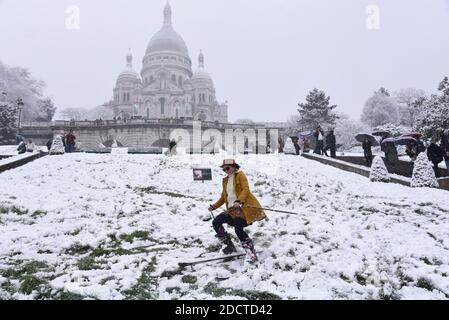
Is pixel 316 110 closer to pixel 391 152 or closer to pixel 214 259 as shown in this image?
pixel 391 152

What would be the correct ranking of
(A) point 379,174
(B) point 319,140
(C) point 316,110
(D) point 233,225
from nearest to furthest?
(D) point 233,225 < (A) point 379,174 < (B) point 319,140 < (C) point 316,110

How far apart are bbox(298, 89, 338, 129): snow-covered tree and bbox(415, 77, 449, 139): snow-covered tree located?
28.1 meters

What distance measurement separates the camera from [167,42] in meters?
88.0

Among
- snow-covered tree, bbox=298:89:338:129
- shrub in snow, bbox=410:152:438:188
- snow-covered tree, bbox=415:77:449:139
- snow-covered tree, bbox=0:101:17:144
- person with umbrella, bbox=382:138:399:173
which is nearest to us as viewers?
shrub in snow, bbox=410:152:438:188

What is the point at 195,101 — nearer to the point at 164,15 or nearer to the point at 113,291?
the point at 164,15

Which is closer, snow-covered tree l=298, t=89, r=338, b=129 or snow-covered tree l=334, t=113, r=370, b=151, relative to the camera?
snow-covered tree l=298, t=89, r=338, b=129

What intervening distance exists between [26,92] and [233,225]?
70047 millimetres

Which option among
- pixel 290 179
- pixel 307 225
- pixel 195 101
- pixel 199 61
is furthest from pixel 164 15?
pixel 307 225

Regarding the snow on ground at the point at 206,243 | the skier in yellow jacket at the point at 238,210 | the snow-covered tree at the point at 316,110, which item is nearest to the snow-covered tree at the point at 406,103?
the snow-covered tree at the point at 316,110

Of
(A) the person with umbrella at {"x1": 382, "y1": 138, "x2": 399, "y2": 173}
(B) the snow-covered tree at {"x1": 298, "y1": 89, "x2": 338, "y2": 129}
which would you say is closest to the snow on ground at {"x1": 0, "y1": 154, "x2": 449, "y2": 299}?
(A) the person with umbrella at {"x1": 382, "y1": 138, "x2": 399, "y2": 173}

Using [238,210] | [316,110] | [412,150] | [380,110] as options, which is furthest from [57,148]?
[380,110]

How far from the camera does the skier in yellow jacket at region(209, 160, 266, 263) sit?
618 cm

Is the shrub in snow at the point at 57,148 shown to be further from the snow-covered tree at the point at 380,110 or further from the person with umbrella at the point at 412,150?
the snow-covered tree at the point at 380,110

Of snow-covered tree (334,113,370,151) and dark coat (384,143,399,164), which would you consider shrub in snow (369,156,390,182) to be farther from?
snow-covered tree (334,113,370,151)
